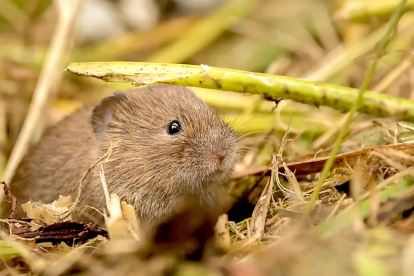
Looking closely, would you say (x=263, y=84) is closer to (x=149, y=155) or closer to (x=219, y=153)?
(x=219, y=153)

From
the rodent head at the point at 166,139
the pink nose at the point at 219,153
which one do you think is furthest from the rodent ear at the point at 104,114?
the pink nose at the point at 219,153

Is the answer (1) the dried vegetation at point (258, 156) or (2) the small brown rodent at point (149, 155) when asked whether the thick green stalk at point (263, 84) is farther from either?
(2) the small brown rodent at point (149, 155)

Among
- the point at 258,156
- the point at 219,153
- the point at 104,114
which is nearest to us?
the point at 219,153

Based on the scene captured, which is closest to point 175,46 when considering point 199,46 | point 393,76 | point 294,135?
point 199,46

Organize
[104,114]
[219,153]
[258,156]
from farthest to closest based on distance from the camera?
1. [258,156]
2. [104,114]
3. [219,153]

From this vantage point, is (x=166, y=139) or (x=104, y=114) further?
(x=104, y=114)

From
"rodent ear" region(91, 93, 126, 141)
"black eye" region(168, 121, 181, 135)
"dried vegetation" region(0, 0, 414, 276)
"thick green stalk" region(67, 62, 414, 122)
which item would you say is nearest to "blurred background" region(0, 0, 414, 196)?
"dried vegetation" region(0, 0, 414, 276)

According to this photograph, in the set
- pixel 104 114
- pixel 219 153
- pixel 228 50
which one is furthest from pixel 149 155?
pixel 228 50

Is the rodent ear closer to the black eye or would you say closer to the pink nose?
the black eye
